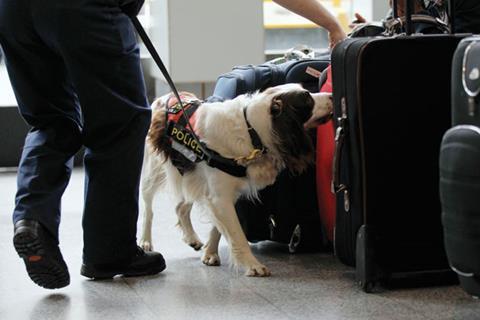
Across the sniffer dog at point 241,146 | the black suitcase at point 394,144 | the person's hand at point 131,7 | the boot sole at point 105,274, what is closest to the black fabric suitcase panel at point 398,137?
the black suitcase at point 394,144

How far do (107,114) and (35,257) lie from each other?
468 mm

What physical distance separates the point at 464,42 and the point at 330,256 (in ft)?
4.27

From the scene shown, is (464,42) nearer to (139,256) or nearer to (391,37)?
(391,37)

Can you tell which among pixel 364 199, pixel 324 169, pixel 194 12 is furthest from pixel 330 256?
pixel 194 12

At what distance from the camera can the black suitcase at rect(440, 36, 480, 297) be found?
7.42 ft

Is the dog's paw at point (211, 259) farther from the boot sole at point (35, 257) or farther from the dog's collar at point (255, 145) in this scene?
the boot sole at point (35, 257)

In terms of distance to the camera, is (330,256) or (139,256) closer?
(139,256)

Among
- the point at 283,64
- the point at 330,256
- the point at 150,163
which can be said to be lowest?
the point at 330,256

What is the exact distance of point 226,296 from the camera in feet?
9.66

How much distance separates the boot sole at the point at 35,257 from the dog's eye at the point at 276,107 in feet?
2.78

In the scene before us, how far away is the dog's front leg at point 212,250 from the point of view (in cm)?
338

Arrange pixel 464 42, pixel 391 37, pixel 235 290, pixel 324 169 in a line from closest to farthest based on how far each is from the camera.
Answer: pixel 464 42 < pixel 391 37 < pixel 235 290 < pixel 324 169

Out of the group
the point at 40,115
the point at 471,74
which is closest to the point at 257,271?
the point at 40,115

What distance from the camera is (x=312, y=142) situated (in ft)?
10.8
